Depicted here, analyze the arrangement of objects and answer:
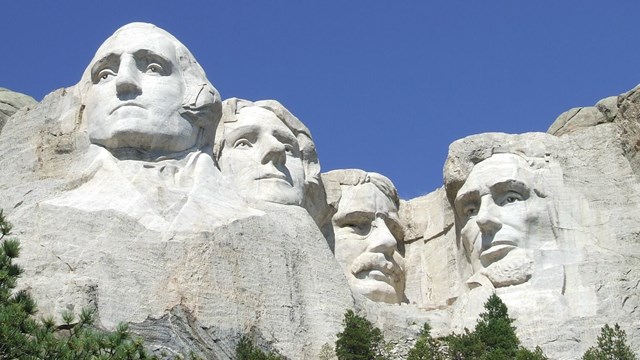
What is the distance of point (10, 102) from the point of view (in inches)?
1000

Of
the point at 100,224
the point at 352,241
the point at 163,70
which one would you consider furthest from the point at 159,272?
the point at 352,241

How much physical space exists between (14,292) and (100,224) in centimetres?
201

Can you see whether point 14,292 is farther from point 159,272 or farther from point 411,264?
point 411,264

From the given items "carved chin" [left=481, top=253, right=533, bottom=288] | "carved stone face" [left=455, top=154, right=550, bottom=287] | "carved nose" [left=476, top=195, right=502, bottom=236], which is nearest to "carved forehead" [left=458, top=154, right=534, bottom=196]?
"carved stone face" [left=455, top=154, right=550, bottom=287]

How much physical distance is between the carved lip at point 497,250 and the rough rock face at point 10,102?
5115 mm

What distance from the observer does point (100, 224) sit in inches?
843

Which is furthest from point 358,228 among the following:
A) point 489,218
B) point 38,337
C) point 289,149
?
point 38,337

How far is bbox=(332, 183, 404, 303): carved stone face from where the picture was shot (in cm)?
2428

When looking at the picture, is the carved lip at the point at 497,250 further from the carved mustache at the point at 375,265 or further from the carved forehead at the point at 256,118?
the carved forehead at the point at 256,118

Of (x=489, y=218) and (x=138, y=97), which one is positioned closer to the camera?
(x=138, y=97)

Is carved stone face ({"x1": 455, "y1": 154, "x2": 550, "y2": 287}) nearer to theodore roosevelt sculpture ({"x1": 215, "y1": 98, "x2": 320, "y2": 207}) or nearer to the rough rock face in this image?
theodore roosevelt sculpture ({"x1": 215, "y1": 98, "x2": 320, "y2": 207})

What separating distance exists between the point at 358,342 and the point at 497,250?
3.41 metres

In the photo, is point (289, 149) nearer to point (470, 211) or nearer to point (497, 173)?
point (470, 211)

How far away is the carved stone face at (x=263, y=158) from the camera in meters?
23.5
